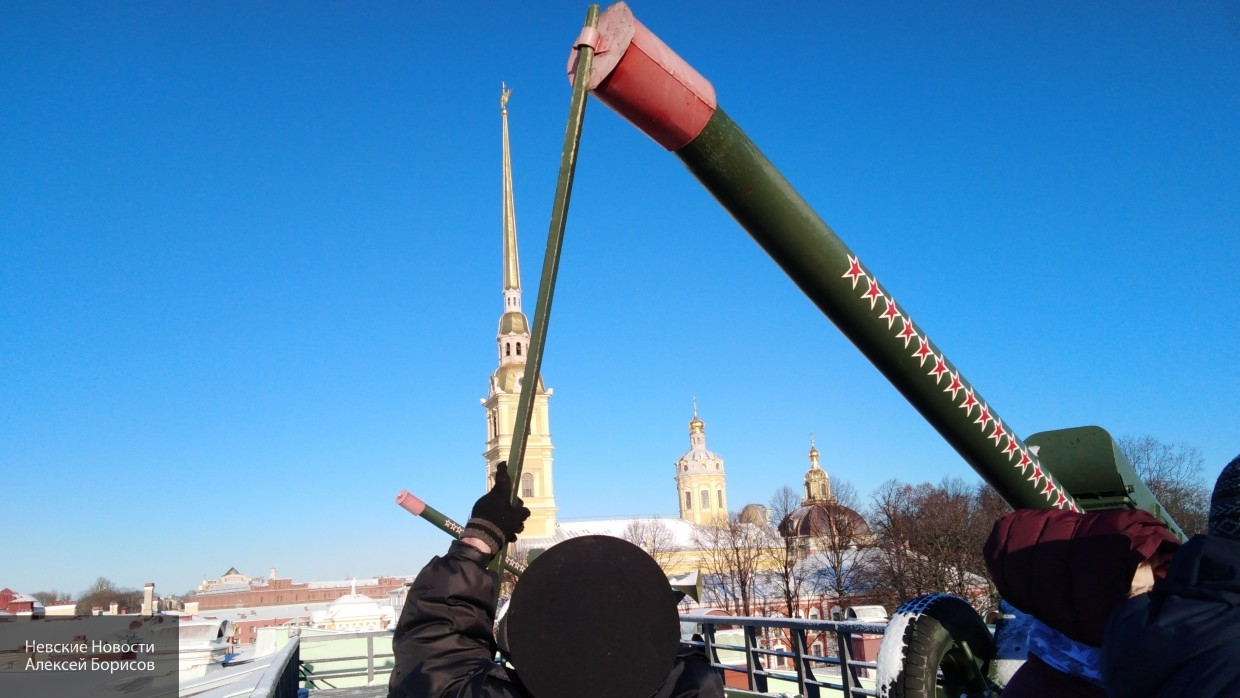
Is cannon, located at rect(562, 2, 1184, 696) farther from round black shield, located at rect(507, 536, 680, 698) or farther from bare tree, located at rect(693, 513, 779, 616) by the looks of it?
bare tree, located at rect(693, 513, 779, 616)

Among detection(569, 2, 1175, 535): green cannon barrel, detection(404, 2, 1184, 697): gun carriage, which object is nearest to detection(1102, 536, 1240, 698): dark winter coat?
detection(404, 2, 1184, 697): gun carriage

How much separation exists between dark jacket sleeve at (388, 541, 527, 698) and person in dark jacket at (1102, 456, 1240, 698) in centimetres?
114

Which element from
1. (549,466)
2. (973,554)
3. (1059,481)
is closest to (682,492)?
(549,466)

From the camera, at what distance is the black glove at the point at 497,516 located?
191cm

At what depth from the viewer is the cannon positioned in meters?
2.78

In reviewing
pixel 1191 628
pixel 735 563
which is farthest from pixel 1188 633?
pixel 735 563

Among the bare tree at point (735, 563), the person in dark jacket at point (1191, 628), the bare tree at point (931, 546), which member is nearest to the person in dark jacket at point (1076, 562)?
the person in dark jacket at point (1191, 628)

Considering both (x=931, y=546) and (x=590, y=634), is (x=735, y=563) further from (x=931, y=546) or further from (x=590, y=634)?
(x=590, y=634)

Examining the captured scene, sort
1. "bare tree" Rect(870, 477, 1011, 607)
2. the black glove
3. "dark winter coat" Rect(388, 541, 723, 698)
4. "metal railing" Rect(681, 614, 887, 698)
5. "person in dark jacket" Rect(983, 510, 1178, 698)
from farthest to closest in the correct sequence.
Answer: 1. "bare tree" Rect(870, 477, 1011, 607)
2. "metal railing" Rect(681, 614, 887, 698)
3. "person in dark jacket" Rect(983, 510, 1178, 698)
4. the black glove
5. "dark winter coat" Rect(388, 541, 723, 698)

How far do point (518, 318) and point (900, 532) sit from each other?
45496mm

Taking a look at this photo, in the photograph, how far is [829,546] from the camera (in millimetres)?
45750

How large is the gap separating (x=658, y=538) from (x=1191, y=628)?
6904 cm

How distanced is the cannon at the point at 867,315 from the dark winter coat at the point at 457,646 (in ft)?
5.16

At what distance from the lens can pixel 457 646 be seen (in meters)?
1.71
